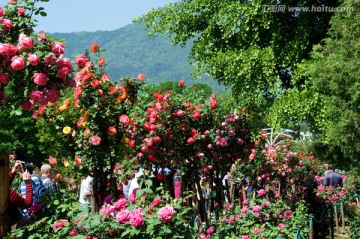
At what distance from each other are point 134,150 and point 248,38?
409 inches

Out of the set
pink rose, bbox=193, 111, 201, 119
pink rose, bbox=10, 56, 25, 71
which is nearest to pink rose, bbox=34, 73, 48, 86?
pink rose, bbox=10, 56, 25, 71

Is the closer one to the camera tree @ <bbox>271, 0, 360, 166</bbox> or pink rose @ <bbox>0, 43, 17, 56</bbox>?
pink rose @ <bbox>0, 43, 17, 56</bbox>

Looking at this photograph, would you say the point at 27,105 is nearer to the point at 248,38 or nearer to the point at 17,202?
the point at 17,202

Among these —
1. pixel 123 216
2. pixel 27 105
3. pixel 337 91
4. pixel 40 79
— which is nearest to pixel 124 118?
pixel 27 105

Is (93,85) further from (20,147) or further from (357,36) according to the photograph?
(20,147)

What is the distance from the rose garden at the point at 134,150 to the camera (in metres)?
4.85

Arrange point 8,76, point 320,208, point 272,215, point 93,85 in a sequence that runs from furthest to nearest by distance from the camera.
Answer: point 320,208 → point 272,215 → point 93,85 → point 8,76

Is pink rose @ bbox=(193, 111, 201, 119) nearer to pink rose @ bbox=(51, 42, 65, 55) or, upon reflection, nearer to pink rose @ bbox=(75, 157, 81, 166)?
pink rose @ bbox=(75, 157, 81, 166)

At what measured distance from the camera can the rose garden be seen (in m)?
4.85

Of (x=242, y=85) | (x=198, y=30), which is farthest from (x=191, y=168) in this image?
Result: (x=198, y=30)

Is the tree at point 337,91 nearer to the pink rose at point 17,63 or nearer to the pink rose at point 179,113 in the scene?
the pink rose at point 179,113

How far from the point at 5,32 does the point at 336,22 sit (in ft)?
38.0

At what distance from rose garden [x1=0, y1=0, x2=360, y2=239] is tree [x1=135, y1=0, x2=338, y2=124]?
329 cm

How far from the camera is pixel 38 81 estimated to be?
15.6 feet
